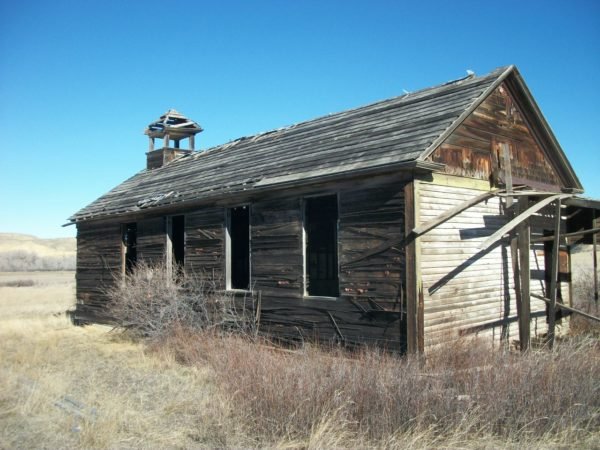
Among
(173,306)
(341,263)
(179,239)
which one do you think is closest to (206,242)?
(173,306)

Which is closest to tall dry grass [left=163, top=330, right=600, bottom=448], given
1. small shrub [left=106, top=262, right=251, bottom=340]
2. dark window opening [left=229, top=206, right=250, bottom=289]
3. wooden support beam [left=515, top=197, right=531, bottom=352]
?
wooden support beam [left=515, top=197, right=531, bottom=352]

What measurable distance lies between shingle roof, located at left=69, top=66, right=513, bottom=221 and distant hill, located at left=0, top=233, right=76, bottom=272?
56209mm

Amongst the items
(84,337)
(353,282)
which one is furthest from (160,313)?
(353,282)

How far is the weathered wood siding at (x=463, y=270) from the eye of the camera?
27.4 feet

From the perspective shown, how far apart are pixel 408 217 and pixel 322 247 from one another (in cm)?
623

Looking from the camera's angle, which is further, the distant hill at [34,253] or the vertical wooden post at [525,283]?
the distant hill at [34,253]

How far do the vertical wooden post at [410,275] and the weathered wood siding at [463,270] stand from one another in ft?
0.55

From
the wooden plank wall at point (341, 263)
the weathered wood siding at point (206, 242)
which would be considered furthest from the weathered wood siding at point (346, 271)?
the weathered wood siding at point (206, 242)

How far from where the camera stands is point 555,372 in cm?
566

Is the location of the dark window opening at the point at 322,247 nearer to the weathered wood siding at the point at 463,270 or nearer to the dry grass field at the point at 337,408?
the weathered wood siding at the point at 463,270

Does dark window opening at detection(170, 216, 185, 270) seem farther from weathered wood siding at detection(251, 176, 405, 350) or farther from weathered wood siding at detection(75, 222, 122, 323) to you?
weathered wood siding at detection(251, 176, 405, 350)

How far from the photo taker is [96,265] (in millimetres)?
16234

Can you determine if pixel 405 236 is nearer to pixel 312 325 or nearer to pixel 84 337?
pixel 312 325

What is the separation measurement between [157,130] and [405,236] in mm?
14986
